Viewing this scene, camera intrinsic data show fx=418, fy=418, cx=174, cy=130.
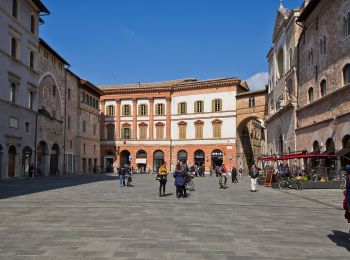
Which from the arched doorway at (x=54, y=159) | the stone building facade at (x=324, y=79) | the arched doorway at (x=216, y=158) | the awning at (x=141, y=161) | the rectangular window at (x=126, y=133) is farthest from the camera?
the rectangular window at (x=126, y=133)

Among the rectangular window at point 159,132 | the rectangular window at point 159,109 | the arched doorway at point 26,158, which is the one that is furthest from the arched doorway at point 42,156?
the rectangular window at point 159,109

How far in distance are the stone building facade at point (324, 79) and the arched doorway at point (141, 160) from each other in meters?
34.2

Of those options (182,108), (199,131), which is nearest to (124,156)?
(182,108)

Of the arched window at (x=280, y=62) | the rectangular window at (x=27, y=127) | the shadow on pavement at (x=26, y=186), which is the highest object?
the arched window at (x=280, y=62)

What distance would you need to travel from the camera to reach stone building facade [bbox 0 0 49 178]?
3200 cm

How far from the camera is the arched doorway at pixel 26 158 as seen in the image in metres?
36.2

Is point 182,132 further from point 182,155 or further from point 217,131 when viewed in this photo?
point 217,131

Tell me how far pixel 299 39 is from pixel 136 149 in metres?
36.3

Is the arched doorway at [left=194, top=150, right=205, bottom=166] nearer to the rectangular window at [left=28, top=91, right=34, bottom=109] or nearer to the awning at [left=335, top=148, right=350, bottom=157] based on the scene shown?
the rectangular window at [left=28, top=91, right=34, bottom=109]

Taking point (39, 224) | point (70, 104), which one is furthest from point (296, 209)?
point (70, 104)

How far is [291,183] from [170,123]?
40.3 meters

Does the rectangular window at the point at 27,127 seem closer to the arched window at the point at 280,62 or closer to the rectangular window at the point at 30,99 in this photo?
the rectangular window at the point at 30,99

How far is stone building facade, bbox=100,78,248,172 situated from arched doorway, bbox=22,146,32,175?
2866cm

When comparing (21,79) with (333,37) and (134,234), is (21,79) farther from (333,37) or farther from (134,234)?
(134,234)
